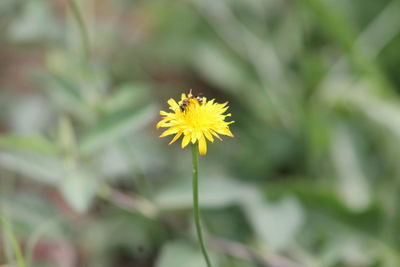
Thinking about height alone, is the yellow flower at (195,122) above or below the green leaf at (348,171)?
below

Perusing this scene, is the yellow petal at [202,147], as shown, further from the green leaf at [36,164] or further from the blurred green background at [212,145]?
the green leaf at [36,164]

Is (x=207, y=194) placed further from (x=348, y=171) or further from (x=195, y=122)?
(x=195, y=122)

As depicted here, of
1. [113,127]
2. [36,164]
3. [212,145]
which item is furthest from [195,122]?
[212,145]

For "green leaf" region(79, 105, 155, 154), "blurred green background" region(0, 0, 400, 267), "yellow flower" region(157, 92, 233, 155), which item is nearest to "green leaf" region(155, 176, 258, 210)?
"blurred green background" region(0, 0, 400, 267)

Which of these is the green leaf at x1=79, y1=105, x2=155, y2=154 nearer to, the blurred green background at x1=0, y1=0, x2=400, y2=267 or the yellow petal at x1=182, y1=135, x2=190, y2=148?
the blurred green background at x1=0, y1=0, x2=400, y2=267

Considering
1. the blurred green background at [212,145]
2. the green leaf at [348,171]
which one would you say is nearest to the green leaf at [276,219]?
the blurred green background at [212,145]

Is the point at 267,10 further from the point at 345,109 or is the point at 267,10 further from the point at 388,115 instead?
the point at 388,115
